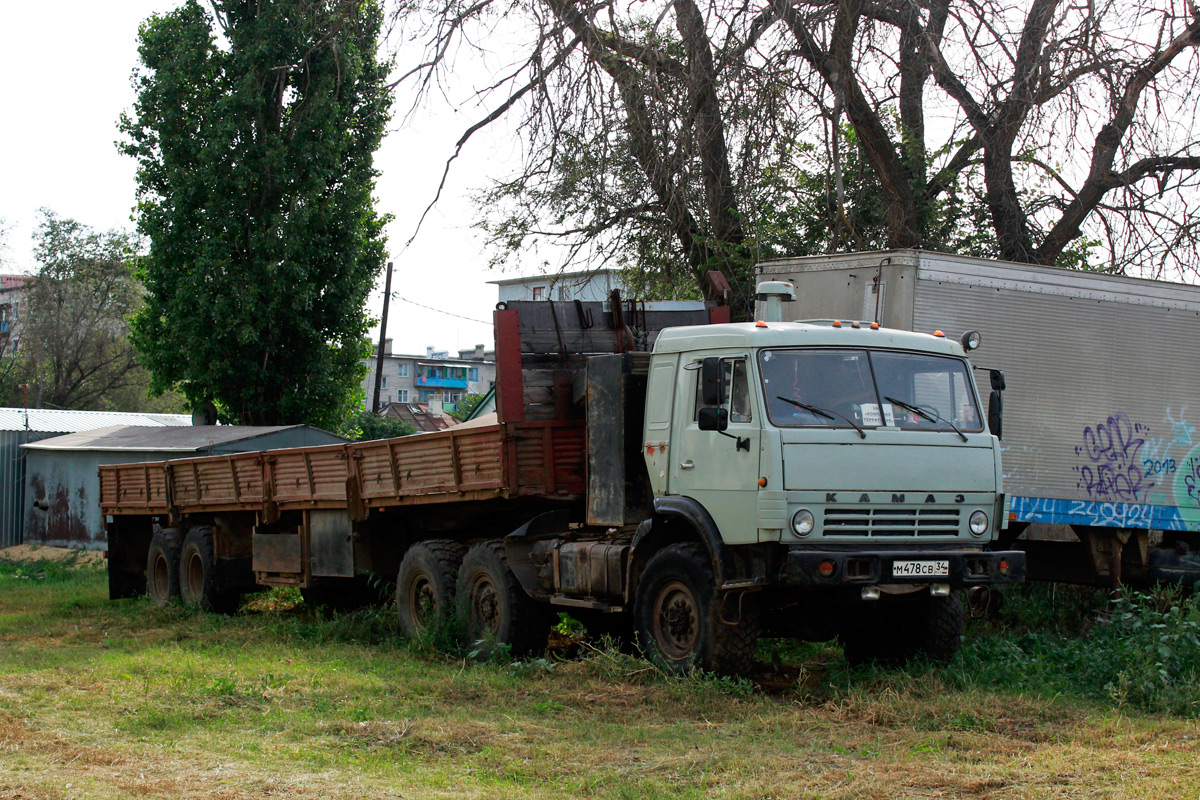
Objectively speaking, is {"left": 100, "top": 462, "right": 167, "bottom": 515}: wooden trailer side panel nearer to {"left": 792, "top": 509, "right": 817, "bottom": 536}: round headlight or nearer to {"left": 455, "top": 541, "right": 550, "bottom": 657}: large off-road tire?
{"left": 455, "top": 541, "right": 550, "bottom": 657}: large off-road tire

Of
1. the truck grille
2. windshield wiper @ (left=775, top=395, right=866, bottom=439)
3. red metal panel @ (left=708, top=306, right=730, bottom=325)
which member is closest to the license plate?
the truck grille

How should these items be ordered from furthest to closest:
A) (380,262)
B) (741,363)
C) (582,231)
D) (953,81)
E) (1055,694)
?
(380,262) < (582,231) < (953,81) < (741,363) < (1055,694)

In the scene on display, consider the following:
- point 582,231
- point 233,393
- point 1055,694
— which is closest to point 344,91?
point 233,393

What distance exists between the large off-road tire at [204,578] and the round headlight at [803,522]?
9.29 meters

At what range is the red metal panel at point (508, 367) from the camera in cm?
980

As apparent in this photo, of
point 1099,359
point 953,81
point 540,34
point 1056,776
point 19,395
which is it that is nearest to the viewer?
point 1056,776

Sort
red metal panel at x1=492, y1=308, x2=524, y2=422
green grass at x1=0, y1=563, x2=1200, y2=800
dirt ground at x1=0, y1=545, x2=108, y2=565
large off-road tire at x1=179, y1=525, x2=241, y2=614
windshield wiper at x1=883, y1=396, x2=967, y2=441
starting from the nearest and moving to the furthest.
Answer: green grass at x1=0, y1=563, x2=1200, y2=800 < windshield wiper at x1=883, y1=396, x2=967, y2=441 < red metal panel at x1=492, y1=308, x2=524, y2=422 < large off-road tire at x1=179, y1=525, x2=241, y2=614 < dirt ground at x1=0, y1=545, x2=108, y2=565

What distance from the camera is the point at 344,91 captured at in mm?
25859

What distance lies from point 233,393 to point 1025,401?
808 inches

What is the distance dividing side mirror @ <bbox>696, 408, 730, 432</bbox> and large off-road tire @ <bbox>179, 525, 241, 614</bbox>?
882 cm

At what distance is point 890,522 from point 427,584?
4937 mm

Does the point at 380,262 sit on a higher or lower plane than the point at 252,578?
higher

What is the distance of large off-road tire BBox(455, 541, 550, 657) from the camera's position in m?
10.1

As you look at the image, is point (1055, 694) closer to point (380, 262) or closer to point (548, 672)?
point (548, 672)
